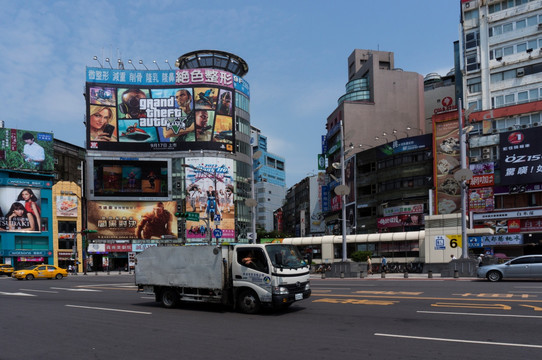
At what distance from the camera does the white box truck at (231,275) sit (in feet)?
45.4

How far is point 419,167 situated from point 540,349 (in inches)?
2187

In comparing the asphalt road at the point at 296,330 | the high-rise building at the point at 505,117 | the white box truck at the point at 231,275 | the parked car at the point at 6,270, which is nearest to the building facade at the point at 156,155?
the parked car at the point at 6,270

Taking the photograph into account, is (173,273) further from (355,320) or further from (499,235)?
(499,235)

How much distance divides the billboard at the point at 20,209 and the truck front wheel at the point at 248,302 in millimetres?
62295

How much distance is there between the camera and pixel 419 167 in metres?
62.0

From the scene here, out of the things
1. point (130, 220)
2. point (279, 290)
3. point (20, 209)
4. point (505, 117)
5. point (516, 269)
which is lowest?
point (516, 269)

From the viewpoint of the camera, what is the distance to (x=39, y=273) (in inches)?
1613

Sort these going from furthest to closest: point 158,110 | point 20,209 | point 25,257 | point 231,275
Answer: point 158,110 < point 20,209 < point 25,257 < point 231,275

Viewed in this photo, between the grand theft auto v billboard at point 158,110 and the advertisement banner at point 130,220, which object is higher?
the grand theft auto v billboard at point 158,110

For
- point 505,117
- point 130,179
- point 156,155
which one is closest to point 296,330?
point 505,117

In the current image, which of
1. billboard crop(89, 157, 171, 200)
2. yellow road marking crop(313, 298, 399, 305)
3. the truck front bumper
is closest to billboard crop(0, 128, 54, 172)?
billboard crop(89, 157, 171, 200)

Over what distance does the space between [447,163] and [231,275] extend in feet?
163

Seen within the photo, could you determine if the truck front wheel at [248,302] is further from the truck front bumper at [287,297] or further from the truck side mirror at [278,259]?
the truck side mirror at [278,259]

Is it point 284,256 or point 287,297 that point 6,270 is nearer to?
point 284,256
